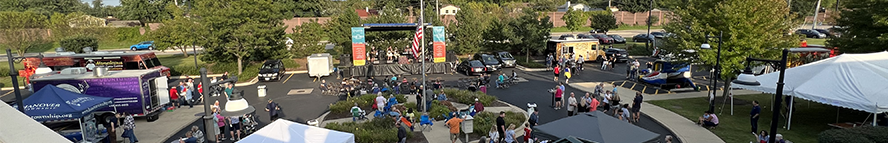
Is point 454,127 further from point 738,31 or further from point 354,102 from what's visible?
point 738,31

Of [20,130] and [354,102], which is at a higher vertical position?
[20,130]

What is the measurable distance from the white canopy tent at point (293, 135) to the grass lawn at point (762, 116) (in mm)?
11281

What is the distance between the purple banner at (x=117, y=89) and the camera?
1753 centimetres

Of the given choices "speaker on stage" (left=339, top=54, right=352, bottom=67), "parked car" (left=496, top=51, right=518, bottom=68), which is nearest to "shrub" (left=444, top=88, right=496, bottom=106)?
"speaker on stage" (left=339, top=54, right=352, bottom=67)

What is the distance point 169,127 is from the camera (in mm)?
17172

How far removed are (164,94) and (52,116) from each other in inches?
186

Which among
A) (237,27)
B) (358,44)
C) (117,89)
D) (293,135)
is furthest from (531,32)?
(293,135)

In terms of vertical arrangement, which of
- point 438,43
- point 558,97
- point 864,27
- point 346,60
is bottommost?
point 558,97

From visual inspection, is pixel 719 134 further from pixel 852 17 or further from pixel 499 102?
pixel 852 17

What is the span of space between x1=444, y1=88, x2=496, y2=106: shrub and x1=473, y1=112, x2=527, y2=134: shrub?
262 centimetres

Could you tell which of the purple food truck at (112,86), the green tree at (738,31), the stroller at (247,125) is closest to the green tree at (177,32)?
the purple food truck at (112,86)

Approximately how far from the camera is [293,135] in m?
9.82

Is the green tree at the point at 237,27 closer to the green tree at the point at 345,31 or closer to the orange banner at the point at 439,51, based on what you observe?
the green tree at the point at 345,31

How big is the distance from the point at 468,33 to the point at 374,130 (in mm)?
25055
